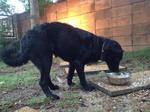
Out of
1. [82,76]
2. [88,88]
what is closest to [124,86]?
[88,88]

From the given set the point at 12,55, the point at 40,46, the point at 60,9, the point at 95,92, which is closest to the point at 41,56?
the point at 40,46

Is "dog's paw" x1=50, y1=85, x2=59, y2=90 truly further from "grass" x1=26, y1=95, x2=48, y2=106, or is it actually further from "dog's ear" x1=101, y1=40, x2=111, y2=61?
"dog's ear" x1=101, y1=40, x2=111, y2=61

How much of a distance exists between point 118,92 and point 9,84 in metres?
2.60

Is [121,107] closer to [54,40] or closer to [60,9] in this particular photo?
[54,40]

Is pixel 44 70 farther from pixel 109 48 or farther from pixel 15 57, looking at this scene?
pixel 109 48

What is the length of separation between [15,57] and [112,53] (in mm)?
1727

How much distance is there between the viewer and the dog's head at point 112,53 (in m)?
5.12

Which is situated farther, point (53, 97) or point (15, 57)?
point (15, 57)

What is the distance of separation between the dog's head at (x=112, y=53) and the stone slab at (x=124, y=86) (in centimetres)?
33

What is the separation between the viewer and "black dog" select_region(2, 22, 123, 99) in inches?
181

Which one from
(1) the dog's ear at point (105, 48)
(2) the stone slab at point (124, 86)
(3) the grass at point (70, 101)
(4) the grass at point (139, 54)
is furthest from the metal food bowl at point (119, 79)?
(4) the grass at point (139, 54)

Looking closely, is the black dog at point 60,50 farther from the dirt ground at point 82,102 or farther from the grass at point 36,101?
the dirt ground at point 82,102

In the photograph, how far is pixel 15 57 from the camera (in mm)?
4656

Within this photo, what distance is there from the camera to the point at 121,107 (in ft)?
12.9
